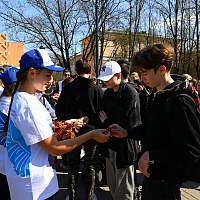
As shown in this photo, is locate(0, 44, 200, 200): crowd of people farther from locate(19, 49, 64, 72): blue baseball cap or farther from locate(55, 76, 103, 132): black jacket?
locate(55, 76, 103, 132): black jacket

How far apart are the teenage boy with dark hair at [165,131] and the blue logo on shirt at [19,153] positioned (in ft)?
2.80

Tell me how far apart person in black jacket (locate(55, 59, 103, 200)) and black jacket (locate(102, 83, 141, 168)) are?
66 centimetres

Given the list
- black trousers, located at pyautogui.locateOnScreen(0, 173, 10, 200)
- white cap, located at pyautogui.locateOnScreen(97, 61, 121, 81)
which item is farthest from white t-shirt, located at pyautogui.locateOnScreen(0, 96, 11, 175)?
white cap, located at pyautogui.locateOnScreen(97, 61, 121, 81)

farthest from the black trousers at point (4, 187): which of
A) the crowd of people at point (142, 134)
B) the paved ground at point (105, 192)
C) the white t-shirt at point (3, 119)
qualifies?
the paved ground at point (105, 192)

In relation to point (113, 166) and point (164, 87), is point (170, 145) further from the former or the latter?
point (113, 166)

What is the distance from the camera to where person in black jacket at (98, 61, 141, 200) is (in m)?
4.48

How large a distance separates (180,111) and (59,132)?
44.0 inches

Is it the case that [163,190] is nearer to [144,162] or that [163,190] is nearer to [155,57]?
[144,162]

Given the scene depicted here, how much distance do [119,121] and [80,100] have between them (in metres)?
1.00

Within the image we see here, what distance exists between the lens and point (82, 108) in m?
5.36

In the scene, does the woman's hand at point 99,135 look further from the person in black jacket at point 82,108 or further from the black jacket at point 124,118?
the person in black jacket at point 82,108

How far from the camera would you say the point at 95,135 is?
312 centimetres

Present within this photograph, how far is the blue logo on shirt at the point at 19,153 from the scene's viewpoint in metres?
2.69

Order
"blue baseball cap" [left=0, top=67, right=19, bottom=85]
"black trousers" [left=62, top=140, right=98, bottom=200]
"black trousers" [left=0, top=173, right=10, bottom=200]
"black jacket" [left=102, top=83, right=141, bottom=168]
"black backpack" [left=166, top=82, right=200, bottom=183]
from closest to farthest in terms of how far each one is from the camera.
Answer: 1. "black backpack" [left=166, top=82, right=200, bottom=183]
2. "black trousers" [left=0, top=173, right=10, bottom=200]
3. "blue baseball cap" [left=0, top=67, right=19, bottom=85]
4. "black jacket" [left=102, top=83, right=141, bottom=168]
5. "black trousers" [left=62, top=140, right=98, bottom=200]
